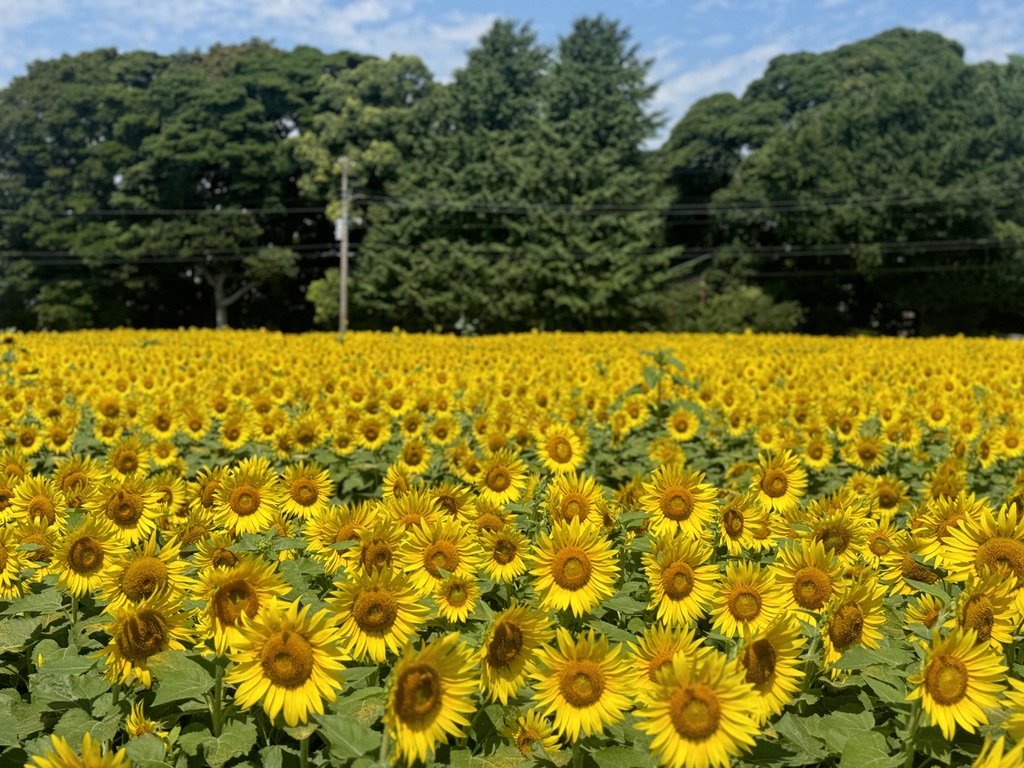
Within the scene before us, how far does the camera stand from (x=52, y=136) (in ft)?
142

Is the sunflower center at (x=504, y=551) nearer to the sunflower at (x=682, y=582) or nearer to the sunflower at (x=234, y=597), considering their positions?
the sunflower at (x=682, y=582)

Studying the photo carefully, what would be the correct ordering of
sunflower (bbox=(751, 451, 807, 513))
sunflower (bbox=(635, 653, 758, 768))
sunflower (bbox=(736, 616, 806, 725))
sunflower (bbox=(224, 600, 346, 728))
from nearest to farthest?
sunflower (bbox=(635, 653, 758, 768)), sunflower (bbox=(224, 600, 346, 728)), sunflower (bbox=(736, 616, 806, 725)), sunflower (bbox=(751, 451, 807, 513))

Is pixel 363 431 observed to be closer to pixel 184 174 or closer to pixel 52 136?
pixel 184 174

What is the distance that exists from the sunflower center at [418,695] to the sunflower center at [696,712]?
0.44 m

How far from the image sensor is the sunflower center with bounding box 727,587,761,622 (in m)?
2.01

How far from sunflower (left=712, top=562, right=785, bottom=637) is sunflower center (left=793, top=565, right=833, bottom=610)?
2.5 inches

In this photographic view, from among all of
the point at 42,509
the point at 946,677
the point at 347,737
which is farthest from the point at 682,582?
the point at 42,509

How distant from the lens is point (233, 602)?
1.78 meters

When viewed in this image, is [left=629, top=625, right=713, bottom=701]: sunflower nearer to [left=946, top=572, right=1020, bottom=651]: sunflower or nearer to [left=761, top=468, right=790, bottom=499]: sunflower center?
[left=946, top=572, right=1020, bottom=651]: sunflower

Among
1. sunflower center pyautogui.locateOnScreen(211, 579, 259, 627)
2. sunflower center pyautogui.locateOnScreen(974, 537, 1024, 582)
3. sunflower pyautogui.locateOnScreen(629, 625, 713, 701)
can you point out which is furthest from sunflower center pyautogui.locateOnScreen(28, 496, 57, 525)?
sunflower center pyautogui.locateOnScreen(974, 537, 1024, 582)

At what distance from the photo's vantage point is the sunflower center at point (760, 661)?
1.71 metres

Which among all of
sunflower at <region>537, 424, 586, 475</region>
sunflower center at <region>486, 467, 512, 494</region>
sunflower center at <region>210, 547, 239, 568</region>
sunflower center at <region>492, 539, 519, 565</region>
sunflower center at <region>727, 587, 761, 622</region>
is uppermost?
sunflower center at <region>210, 547, 239, 568</region>

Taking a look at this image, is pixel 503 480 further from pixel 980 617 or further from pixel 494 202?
pixel 494 202

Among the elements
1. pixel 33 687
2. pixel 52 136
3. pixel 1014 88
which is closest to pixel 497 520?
pixel 33 687
